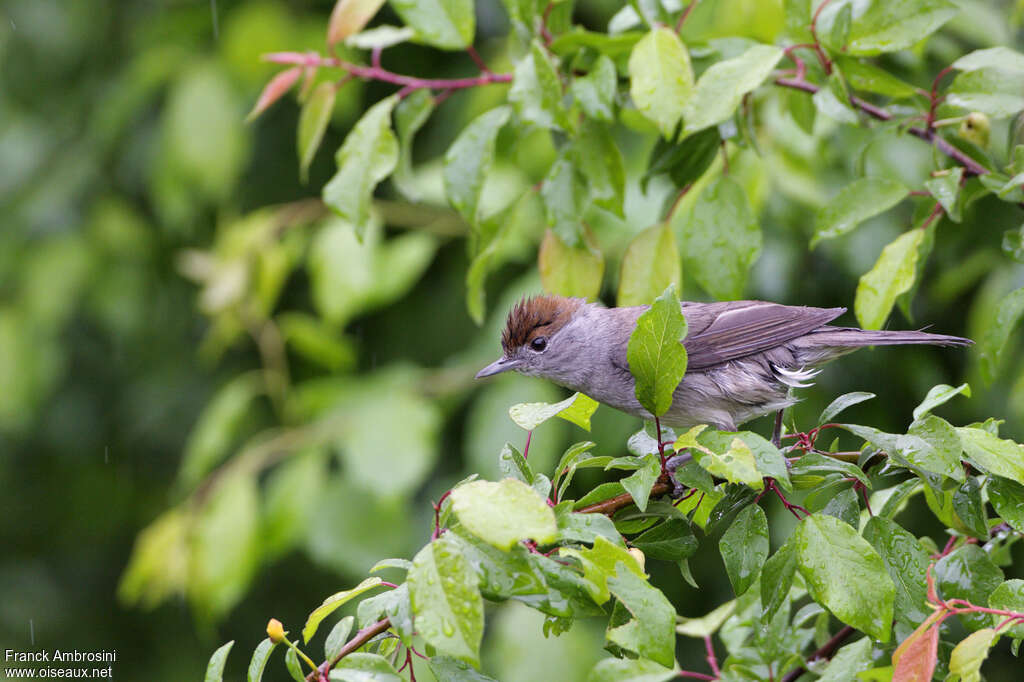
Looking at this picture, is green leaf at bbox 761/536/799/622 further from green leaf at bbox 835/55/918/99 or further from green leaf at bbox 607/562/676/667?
green leaf at bbox 835/55/918/99

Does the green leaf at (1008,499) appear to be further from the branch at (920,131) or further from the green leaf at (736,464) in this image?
the branch at (920,131)

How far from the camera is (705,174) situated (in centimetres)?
288

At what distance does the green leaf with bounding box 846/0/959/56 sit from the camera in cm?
235

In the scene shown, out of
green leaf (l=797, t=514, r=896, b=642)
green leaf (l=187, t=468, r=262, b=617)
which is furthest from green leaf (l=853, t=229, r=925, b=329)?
green leaf (l=187, t=468, r=262, b=617)

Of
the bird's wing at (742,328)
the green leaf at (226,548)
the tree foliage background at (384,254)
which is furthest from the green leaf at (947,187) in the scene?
the green leaf at (226,548)

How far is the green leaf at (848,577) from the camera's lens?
1.70m

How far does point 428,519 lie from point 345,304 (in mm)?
955

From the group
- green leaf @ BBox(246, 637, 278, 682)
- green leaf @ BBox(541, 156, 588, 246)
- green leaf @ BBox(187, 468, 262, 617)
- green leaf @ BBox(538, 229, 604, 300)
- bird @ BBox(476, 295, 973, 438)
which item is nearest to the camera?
green leaf @ BBox(246, 637, 278, 682)

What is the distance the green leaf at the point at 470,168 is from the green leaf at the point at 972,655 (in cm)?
146

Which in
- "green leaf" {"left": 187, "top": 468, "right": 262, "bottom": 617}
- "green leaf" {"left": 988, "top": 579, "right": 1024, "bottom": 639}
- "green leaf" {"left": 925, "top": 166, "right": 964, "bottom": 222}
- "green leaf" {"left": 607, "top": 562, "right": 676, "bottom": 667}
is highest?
"green leaf" {"left": 925, "top": 166, "right": 964, "bottom": 222}

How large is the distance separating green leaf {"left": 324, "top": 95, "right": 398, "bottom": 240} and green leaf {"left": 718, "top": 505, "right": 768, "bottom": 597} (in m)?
1.19

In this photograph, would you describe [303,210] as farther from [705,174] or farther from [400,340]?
[705,174]

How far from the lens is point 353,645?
177 centimetres

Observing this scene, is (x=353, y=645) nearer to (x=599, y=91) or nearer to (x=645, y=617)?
(x=645, y=617)
